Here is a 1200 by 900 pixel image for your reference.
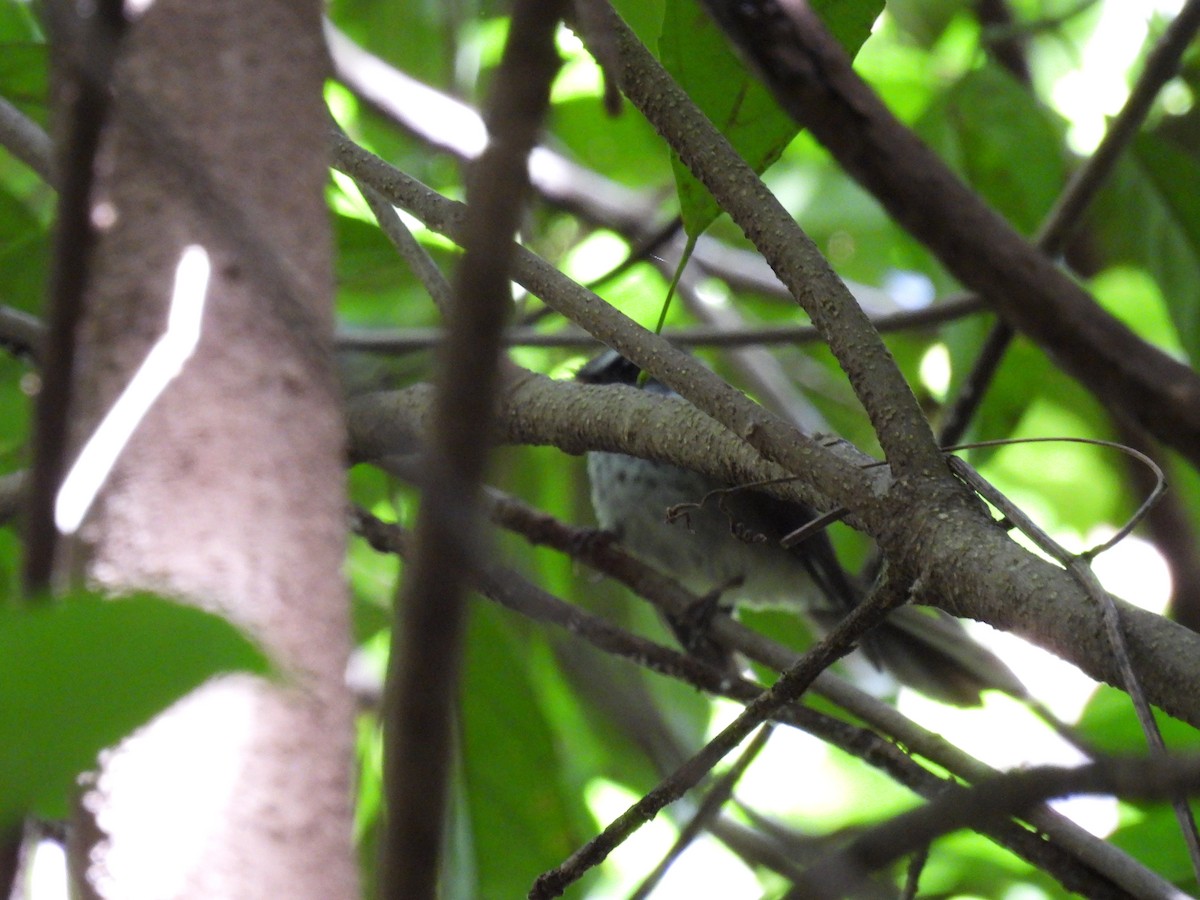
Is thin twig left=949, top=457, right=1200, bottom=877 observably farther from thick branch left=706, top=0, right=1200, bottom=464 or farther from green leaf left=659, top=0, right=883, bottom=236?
green leaf left=659, top=0, right=883, bottom=236

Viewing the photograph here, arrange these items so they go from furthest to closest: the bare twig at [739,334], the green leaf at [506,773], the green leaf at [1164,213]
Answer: the green leaf at [1164,213]
the bare twig at [739,334]
the green leaf at [506,773]

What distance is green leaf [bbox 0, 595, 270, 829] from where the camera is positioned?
1.88 feet

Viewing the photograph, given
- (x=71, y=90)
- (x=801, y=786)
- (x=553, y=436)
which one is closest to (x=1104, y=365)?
(x=71, y=90)

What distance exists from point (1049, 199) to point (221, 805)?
2.50 metres

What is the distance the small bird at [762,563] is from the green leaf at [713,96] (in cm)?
168

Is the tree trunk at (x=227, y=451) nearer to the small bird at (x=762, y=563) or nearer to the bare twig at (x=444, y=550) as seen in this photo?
the bare twig at (x=444, y=550)

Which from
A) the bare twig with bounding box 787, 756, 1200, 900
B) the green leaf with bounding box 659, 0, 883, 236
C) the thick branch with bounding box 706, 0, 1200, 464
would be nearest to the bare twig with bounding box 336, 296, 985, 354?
the green leaf with bounding box 659, 0, 883, 236

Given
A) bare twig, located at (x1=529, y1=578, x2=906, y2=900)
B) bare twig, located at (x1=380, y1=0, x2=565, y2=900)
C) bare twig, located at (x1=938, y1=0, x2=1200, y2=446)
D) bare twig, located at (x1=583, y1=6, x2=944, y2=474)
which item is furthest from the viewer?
bare twig, located at (x1=938, y1=0, x2=1200, y2=446)

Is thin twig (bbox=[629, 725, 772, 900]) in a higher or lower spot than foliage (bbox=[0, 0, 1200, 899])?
lower

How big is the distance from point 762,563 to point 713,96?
232 cm

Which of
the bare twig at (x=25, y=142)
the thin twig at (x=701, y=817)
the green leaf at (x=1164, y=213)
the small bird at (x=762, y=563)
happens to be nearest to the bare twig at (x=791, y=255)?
the thin twig at (x=701, y=817)

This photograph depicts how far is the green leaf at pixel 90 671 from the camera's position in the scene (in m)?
0.57

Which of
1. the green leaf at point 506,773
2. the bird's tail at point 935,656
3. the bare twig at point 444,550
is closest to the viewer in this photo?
the bare twig at point 444,550

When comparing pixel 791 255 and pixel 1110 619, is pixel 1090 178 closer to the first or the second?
pixel 791 255
